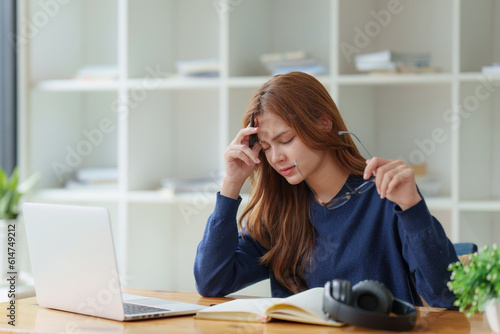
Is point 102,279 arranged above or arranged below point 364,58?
below

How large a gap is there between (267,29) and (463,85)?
1006 millimetres

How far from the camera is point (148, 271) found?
10.3 feet

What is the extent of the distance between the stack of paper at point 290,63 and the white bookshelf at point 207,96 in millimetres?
106

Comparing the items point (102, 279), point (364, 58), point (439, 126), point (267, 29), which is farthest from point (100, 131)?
point (102, 279)

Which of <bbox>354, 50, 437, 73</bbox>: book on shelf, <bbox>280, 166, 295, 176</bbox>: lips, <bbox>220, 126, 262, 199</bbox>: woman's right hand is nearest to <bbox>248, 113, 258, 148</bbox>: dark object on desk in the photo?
<bbox>220, 126, 262, 199</bbox>: woman's right hand

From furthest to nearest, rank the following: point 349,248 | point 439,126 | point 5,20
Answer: point 5,20 < point 439,126 < point 349,248

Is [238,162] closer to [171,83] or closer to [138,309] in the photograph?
[138,309]

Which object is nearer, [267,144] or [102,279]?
[102,279]

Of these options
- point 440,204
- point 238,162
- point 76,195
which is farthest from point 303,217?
point 76,195

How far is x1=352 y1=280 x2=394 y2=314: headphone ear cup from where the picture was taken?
1.24 meters

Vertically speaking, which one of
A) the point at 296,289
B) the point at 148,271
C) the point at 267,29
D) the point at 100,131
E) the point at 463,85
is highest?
the point at 267,29

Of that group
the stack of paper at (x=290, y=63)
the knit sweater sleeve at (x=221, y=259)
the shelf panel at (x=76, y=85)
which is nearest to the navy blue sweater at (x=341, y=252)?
the knit sweater sleeve at (x=221, y=259)

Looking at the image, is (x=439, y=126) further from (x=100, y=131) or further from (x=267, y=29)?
(x=100, y=131)

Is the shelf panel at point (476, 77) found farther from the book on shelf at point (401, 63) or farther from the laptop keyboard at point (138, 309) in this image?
the laptop keyboard at point (138, 309)
